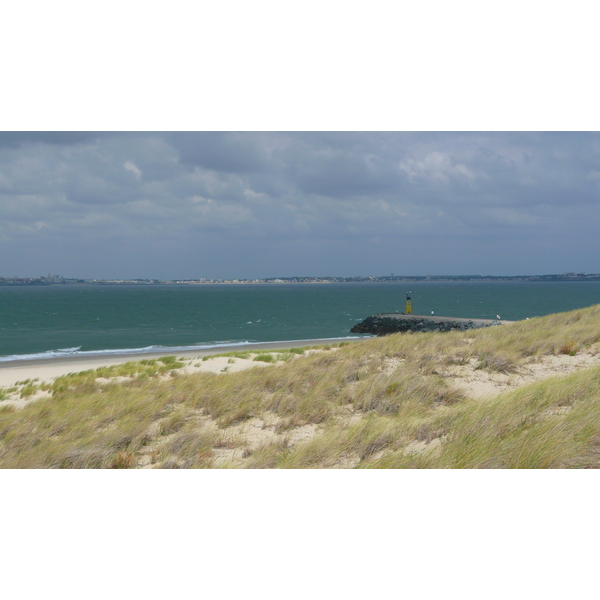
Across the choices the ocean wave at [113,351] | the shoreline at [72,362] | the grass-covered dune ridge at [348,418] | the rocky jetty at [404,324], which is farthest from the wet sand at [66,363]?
the rocky jetty at [404,324]

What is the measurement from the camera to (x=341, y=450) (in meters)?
5.82

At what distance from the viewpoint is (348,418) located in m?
7.43

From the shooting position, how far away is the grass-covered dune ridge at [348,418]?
550cm

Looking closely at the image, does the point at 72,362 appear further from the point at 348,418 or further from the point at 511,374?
the point at 511,374

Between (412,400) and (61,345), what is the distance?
119ft

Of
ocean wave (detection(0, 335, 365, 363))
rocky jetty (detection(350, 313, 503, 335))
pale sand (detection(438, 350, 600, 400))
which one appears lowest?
rocky jetty (detection(350, 313, 503, 335))

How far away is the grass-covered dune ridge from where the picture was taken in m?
5.50

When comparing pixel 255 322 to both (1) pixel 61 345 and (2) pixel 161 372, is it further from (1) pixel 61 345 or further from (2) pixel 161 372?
(2) pixel 161 372

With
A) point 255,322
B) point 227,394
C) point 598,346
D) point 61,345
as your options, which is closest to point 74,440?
point 227,394

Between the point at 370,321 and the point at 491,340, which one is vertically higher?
the point at 491,340

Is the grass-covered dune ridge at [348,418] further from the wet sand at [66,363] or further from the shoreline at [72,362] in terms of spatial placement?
the wet sand at [66,363]

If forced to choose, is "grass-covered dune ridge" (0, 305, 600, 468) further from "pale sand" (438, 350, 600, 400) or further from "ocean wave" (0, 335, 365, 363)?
"ocean wave" (0, 335, 365, 363)

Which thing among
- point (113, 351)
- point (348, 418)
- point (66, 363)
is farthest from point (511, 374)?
point (113, 351)

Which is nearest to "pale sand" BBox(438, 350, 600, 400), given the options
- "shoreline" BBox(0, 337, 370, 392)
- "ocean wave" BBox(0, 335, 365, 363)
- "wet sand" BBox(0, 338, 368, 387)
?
"shoreline" BBox(0, 337, 370, 392)
